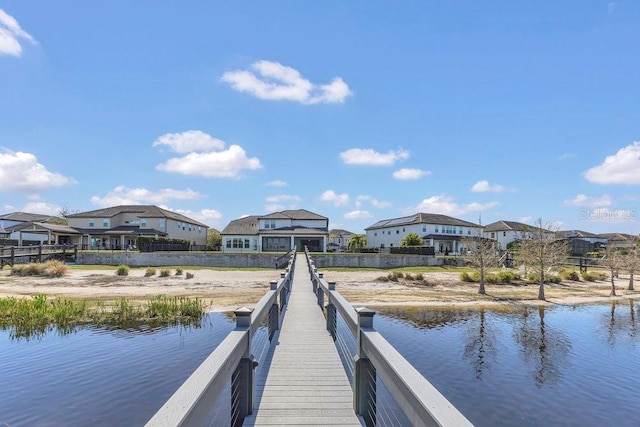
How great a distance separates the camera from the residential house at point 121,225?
48719 millimetres

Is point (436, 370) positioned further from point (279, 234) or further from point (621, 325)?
point (279, 234)

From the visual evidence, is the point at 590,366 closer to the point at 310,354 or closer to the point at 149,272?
the point at 310,354

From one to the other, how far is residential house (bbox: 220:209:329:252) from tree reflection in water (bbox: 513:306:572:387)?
33.2 m

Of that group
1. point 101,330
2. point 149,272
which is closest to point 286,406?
point 101,330

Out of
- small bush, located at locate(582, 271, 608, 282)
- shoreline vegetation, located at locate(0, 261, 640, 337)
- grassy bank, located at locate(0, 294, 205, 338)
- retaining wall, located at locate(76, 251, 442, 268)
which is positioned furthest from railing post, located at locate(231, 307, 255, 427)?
small bush, located at locate(582, 271, 608, 282)

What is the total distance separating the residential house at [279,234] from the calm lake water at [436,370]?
32470mm

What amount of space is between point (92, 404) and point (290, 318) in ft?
14.4

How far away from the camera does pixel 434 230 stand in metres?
54.0

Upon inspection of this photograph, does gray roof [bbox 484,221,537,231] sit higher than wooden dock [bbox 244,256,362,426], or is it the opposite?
gray roof [bbox 484,221,537,231]

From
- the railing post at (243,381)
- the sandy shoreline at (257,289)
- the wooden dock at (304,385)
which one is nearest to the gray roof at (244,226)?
the sandy shoreline at (257,289)

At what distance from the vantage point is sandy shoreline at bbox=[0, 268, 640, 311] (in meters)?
21.7

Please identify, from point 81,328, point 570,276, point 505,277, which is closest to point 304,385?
point 81,328

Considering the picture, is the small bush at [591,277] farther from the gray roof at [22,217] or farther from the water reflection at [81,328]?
the gray roof at [22,217]

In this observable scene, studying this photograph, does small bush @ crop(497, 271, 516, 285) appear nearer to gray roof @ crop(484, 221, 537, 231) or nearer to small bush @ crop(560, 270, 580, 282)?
small bush @ crop(560, 270, 580, 282)
